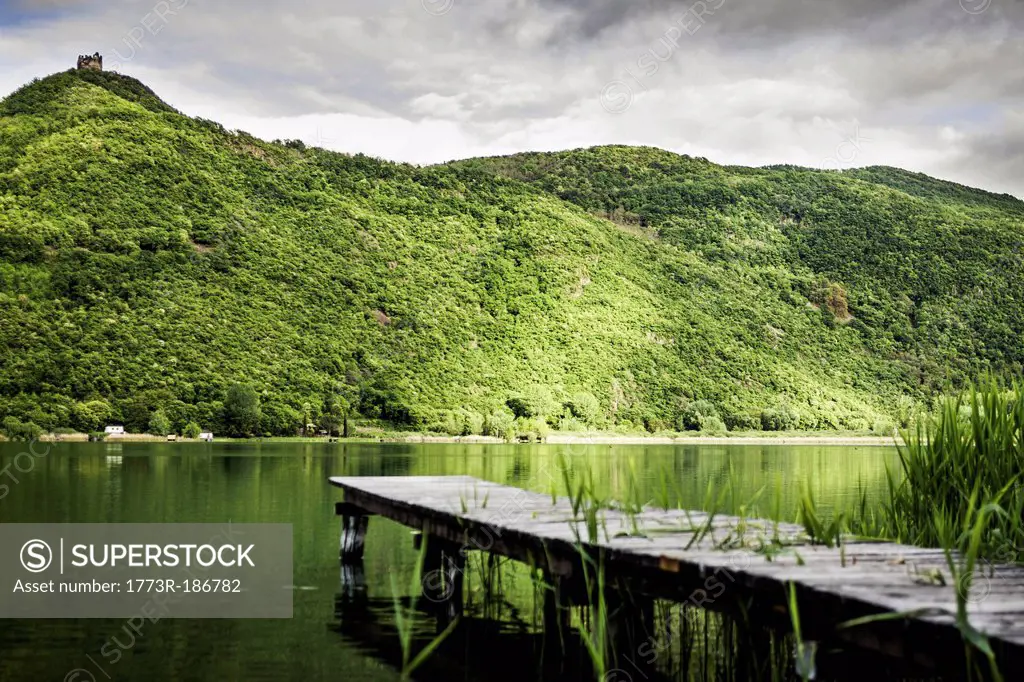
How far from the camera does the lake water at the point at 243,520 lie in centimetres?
777

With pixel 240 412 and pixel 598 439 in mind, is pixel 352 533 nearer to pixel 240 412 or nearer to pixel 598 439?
pixel 240 412

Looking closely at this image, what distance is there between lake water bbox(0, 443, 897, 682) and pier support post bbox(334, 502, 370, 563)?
216 millimetres

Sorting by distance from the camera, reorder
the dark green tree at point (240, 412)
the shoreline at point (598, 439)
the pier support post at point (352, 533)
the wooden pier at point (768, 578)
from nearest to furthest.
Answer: the wooden pier at point (768, 578) < the pier support post at point (352, 533) < the shoreline at point (598, 439) < the dark green tree at point (240, 412)

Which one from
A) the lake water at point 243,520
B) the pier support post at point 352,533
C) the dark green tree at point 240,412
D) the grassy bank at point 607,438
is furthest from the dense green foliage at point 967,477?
the dark green tree at point 240,412

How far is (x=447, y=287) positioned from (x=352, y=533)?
8267 cm

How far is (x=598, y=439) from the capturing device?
3088 inches

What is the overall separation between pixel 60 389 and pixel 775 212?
85.1 m

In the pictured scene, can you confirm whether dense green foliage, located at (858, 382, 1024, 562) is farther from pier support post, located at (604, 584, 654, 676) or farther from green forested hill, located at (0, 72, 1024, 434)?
green forested hill, located at (0, 72, 1024, 434)

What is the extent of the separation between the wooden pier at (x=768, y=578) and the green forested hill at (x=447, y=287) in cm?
5637

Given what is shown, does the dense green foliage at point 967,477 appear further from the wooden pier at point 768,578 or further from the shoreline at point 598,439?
the shoreline at point 598,439

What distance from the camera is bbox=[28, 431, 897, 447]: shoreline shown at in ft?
199

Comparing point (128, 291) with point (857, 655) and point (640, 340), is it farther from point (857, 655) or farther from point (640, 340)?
point (857, 655)

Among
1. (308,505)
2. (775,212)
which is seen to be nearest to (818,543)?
(308,505)

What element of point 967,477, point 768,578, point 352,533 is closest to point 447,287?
point 352,533
